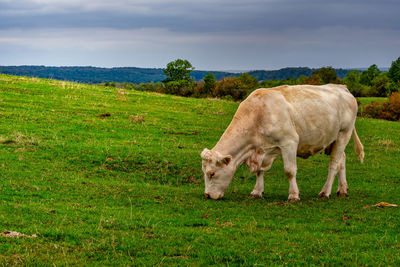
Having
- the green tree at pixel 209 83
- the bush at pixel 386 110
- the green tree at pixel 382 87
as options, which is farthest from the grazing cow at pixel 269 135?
the green tree at pixel 382 87

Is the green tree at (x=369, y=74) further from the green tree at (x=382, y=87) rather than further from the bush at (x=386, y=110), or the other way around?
the bush at (x=386, y=110)

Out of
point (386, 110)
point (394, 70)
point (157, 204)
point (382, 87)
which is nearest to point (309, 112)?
point (157, 204)

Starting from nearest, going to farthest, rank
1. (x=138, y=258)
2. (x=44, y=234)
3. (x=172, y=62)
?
1. (x=138, y=258)
2. (x=44, y=234)
3. (x=172, y=62)

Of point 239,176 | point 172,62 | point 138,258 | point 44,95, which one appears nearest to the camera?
point 138,258

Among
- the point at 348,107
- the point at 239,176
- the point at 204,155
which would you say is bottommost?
the point at 239,176

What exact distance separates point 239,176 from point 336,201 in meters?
4.47

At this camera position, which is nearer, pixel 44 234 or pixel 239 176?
→ pixel 44 234

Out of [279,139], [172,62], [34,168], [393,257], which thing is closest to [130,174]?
[34,168]

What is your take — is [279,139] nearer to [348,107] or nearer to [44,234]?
[348,107]

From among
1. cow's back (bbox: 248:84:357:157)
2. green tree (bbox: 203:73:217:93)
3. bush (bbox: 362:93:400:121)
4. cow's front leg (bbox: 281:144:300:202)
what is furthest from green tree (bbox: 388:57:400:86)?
cow's front leg (bbox: 281:144:300:202)

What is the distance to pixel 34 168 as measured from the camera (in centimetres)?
1357

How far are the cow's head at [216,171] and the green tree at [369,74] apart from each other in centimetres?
10952

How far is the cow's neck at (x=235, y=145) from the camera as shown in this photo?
38.0 ft

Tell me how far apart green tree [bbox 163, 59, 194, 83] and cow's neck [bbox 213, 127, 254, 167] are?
316 feet
